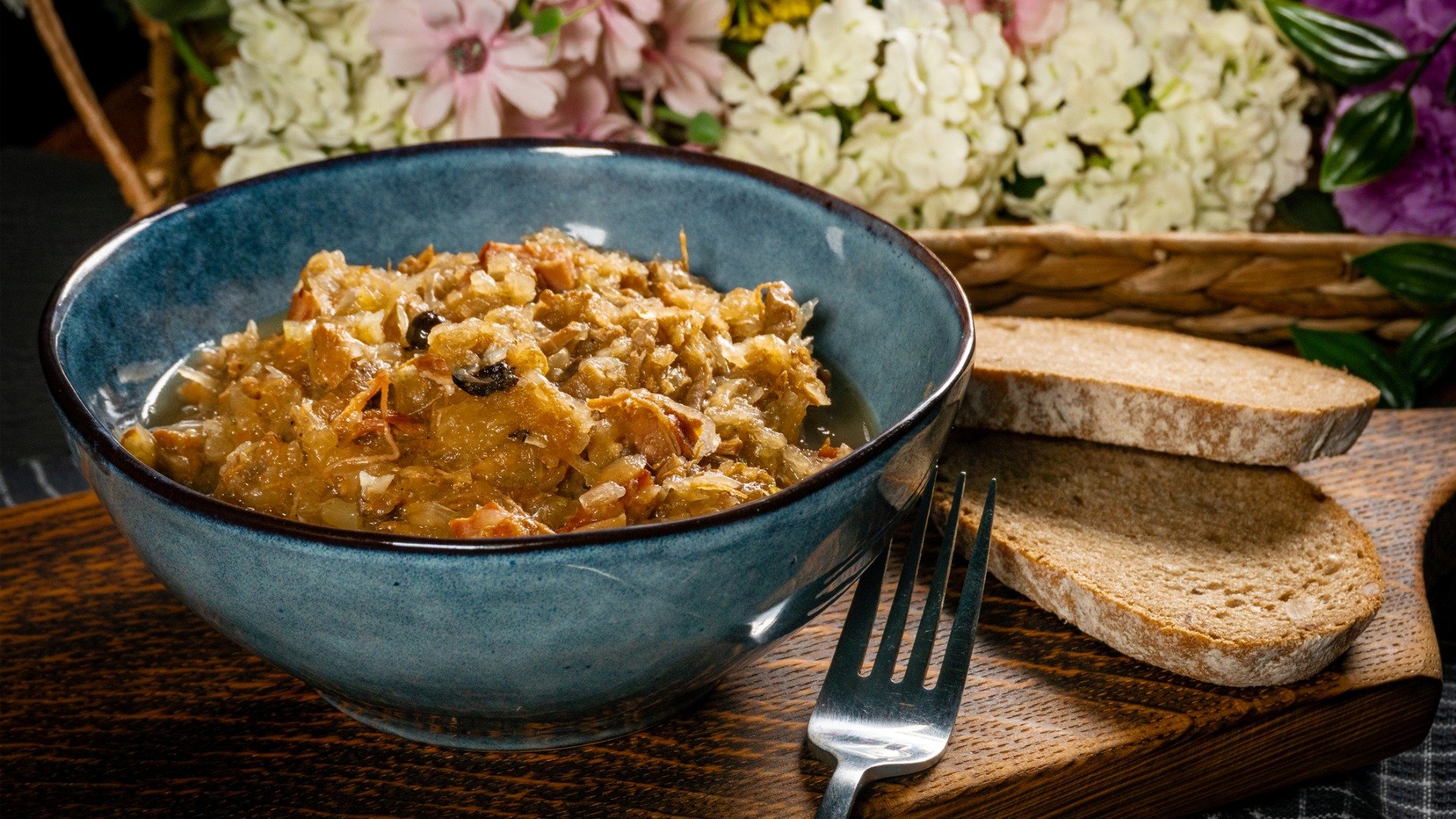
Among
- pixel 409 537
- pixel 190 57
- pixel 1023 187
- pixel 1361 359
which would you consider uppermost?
pixel 409 537

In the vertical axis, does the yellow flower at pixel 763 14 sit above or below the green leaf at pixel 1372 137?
above

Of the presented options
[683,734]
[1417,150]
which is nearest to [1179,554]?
[683,734]

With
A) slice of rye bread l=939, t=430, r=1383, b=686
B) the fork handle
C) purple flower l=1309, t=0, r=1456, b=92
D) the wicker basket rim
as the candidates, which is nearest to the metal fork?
the fork handle

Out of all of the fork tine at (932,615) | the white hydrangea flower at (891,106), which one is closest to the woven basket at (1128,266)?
the white hydrangea flower at (891,106)

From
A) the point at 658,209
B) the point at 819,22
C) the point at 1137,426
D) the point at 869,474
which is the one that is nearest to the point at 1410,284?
the point at 1137,426

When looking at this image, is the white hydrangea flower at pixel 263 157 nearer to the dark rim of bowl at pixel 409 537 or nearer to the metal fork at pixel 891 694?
the dark rim of bowl at pixel 409 537

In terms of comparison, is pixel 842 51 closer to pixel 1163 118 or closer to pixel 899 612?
pixel 1163 118

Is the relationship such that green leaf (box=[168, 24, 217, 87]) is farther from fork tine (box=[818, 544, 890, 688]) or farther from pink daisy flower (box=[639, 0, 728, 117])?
fork tine (box=[818, 544, 890, 688])

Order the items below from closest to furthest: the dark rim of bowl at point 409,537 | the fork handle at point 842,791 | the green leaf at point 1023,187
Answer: the dark rim of bowl at point 409,537 < the fork handle at point 842,791 < the green leaf at point 1023,187
